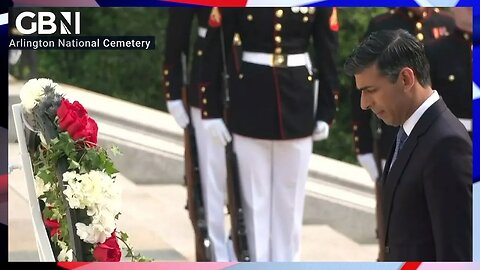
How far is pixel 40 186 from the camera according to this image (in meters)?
4.51

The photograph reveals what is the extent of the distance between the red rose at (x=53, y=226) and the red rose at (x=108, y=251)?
166 mm

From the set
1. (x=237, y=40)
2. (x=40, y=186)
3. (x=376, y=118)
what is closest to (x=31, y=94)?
(x=40, y=186)

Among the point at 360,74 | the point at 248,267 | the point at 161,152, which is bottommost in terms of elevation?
the point at 248,267

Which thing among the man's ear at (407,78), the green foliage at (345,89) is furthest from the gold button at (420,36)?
the man's ear at (407,78)

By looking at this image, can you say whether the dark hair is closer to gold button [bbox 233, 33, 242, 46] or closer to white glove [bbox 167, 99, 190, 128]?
gold button [bbox 233, 33, 242, 46]

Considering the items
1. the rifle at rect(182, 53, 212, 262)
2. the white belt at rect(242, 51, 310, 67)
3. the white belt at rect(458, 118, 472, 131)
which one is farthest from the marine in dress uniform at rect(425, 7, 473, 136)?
the rifle at rect(182, 53, 212, 262)

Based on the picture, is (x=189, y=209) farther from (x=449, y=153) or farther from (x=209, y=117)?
(x=449, y=153)

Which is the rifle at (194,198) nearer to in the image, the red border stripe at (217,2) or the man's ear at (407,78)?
the red border stripe at (217,2)

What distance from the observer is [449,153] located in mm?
4219

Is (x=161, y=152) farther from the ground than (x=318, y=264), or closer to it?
farther from the ground

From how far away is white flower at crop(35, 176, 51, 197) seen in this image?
449 cm

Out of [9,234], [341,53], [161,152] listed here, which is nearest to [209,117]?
[161,152]

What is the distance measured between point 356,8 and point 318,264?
104 cm

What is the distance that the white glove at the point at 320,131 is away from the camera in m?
4.71
